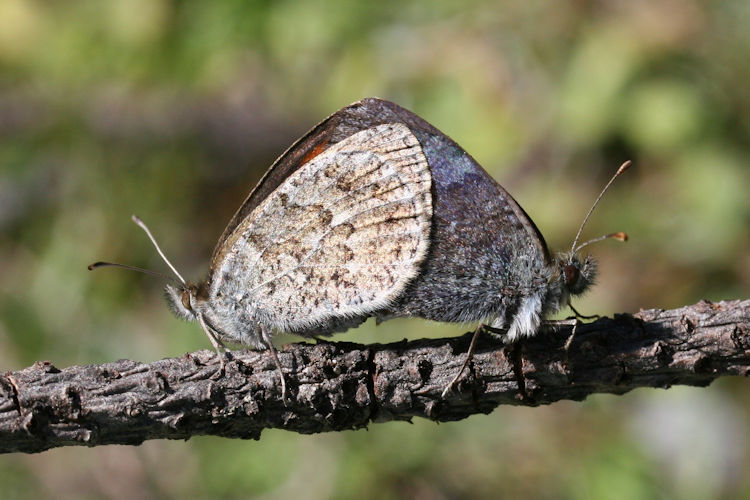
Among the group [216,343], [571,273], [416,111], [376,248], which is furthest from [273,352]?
[416,111]

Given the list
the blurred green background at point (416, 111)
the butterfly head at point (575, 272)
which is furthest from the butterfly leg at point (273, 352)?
the blurred green background at point (416, 111)

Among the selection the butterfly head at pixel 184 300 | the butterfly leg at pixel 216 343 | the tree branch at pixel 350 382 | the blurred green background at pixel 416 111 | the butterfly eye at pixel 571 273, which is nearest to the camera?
the tree branch at pixel 350 382

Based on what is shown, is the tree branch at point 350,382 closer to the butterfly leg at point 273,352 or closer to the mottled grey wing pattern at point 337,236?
the butterfly leg at point 273,352

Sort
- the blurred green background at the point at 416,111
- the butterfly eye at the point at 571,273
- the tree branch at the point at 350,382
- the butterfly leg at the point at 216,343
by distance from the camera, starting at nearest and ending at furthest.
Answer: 1. the tree branch at the point at 350,382
2. the butterfly leg at the point at 216,343
3. the butterfly eye at the point at 571,273
4. the blurred green background at the point at 416,111

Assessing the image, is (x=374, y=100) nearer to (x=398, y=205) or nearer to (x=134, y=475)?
(x=398, y=205)

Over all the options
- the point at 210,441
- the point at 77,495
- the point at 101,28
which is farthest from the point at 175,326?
the point at 101,28

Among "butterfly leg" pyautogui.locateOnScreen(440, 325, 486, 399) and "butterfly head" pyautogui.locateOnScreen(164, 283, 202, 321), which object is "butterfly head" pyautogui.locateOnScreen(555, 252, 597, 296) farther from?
"butterfly head" pyautogui.locateOnScreen(164, 283, 202, 321)

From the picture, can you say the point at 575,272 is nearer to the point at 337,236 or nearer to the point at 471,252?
the point at 471,252
